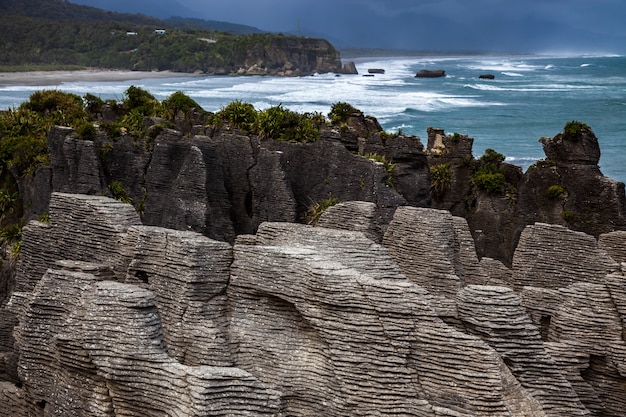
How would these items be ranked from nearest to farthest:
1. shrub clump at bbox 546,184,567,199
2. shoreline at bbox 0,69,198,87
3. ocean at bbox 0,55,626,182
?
1. shrub clump at bbox 546,184,567,199
2. ocean at bbox 0,55,626,182
3. shoreline at bbox 0,69,198,87

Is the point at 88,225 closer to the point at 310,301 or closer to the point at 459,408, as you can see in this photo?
the point at 310,301

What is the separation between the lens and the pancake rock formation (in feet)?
38.6

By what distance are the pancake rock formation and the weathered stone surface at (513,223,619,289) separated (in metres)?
1.25

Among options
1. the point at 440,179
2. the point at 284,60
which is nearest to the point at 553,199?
the point at 440,179

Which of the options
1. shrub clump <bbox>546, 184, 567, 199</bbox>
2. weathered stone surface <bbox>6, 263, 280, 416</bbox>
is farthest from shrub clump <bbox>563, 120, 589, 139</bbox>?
weathered stone surface <bbox>6, 263, 280, 416</bbox>

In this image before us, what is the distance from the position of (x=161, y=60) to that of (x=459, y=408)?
552 feet

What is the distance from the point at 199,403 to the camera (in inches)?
432

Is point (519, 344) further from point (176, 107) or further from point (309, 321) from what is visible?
point (176, 107)

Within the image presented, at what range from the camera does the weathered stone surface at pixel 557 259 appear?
52.6 feet

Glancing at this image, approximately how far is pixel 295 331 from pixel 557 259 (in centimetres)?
672

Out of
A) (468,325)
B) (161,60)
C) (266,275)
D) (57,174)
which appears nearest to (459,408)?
(468,325)

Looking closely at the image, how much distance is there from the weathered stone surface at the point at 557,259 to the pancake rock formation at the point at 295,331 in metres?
1.25

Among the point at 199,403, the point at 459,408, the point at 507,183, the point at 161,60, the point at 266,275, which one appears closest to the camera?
the point at 199,403

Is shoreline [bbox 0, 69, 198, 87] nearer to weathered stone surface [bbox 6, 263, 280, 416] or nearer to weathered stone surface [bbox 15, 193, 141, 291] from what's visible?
weathered stone surface [bbox 15, 193, 141, 291]
